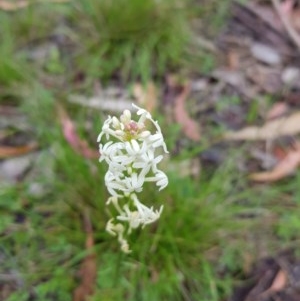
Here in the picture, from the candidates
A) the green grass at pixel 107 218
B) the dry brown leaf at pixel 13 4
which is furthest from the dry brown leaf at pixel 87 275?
the dry brown leaf at pixel 13 4

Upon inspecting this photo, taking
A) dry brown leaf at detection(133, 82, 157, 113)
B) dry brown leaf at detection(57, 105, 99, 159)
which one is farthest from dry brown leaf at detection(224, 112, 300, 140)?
dry brown leaf at detection(57, 105, 99, 159)

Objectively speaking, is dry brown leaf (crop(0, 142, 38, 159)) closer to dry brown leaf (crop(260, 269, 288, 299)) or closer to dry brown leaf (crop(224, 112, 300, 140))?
dry brown leaf (crop(224, 112, 300, 140))

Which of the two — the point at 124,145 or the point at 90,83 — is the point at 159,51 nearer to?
the point at 90,83

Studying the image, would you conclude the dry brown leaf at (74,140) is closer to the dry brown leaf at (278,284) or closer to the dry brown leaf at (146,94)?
the dry brown leaf at (146,94)

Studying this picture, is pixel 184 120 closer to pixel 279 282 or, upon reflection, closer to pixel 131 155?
pixel 279 282

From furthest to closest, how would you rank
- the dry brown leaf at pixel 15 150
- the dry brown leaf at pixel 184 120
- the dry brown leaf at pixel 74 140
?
the dry brown leaf at pixel 184 120 < the dry brown leaf at pixel 15 150 < the dry brown leaf at pixel 74 140

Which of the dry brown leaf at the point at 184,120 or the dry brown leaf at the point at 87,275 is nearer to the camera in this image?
the dry brown leaf at the point at 87,275
